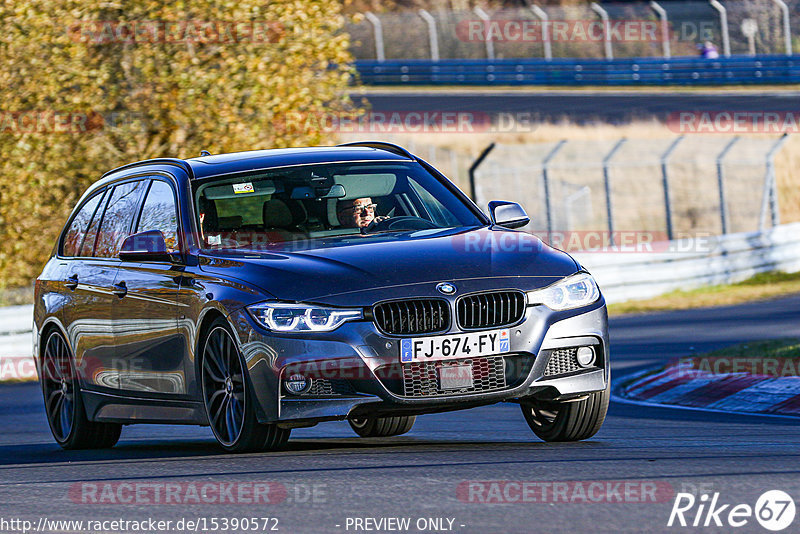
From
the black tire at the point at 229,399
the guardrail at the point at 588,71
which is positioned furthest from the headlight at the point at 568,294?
the guardrail at the point at 588,71

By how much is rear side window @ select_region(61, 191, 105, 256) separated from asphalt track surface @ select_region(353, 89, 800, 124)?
2819cm

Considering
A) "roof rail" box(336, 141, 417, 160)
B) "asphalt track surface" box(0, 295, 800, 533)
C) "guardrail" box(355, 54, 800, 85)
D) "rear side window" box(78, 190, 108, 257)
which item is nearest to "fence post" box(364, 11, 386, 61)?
"guardrail" box(355, 54, 800, 85)

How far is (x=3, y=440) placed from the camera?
35.0ft

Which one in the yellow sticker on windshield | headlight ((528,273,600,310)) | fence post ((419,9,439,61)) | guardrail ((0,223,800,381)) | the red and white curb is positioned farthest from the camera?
fence post ((419,9,439,61))

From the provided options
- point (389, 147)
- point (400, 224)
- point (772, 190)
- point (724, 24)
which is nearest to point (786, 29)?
point (724, 24)

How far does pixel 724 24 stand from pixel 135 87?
2686cm

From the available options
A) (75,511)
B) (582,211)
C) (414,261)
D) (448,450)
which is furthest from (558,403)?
(582,211)

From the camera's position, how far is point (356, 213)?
28.2ft

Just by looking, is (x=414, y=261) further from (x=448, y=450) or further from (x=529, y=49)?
(x=529, y=49)

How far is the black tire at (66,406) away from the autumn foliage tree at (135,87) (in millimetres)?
10870

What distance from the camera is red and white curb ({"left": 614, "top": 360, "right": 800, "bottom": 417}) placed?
10.6 m

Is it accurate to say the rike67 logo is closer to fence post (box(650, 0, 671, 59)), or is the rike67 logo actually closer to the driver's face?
the driver's face

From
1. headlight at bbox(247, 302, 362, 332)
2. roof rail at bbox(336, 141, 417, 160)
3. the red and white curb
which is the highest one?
roof rail at bbox(336, 141, 417, 160)

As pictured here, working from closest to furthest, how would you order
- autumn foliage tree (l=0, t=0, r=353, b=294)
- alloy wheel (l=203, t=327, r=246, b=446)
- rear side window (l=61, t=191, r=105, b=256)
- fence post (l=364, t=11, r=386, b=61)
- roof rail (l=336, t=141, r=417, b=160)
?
alloy wheel (l=203, t=327, r=246, b=446)
roof rail (l=336, t=141, r=417, b=160)
rear side window (l=61, t=191, r=105, b=256)
autumn foliage tree (l=0, t=0, r=353, b=294)
fence post (l=364, t=11, r=386, b=61)
